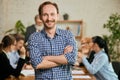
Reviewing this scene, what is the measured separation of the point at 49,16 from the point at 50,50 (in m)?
0.24

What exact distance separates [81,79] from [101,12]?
388 cm

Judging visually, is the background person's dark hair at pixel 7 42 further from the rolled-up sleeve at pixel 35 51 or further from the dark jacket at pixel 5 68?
the rolled-up sleeve at pixel 35 51

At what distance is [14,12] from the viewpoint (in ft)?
23.1

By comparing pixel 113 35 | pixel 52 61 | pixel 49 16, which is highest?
pixel 49 16

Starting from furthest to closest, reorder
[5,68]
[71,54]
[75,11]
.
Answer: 1. [75,11]
2. [5,68]
3. [71,54]

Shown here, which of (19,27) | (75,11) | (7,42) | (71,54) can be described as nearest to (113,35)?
(75,11)

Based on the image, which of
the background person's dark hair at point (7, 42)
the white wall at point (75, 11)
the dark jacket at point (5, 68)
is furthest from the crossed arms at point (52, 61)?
the white wall at point (75, 11)

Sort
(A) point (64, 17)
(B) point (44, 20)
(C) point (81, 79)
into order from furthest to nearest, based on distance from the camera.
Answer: (A) point (64, 17), (C) point (81, 79), (B) point (44, 20)

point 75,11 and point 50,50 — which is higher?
point 50,50

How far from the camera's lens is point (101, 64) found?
11.6 feet

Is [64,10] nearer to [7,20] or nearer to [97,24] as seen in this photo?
[97,24]

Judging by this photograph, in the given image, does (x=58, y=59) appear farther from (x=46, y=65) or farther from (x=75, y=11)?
(x=75, y=11)

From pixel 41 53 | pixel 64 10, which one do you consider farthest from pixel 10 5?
pixel 41 53

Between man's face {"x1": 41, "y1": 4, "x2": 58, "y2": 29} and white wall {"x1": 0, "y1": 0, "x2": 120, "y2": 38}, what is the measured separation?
16.3 feet
